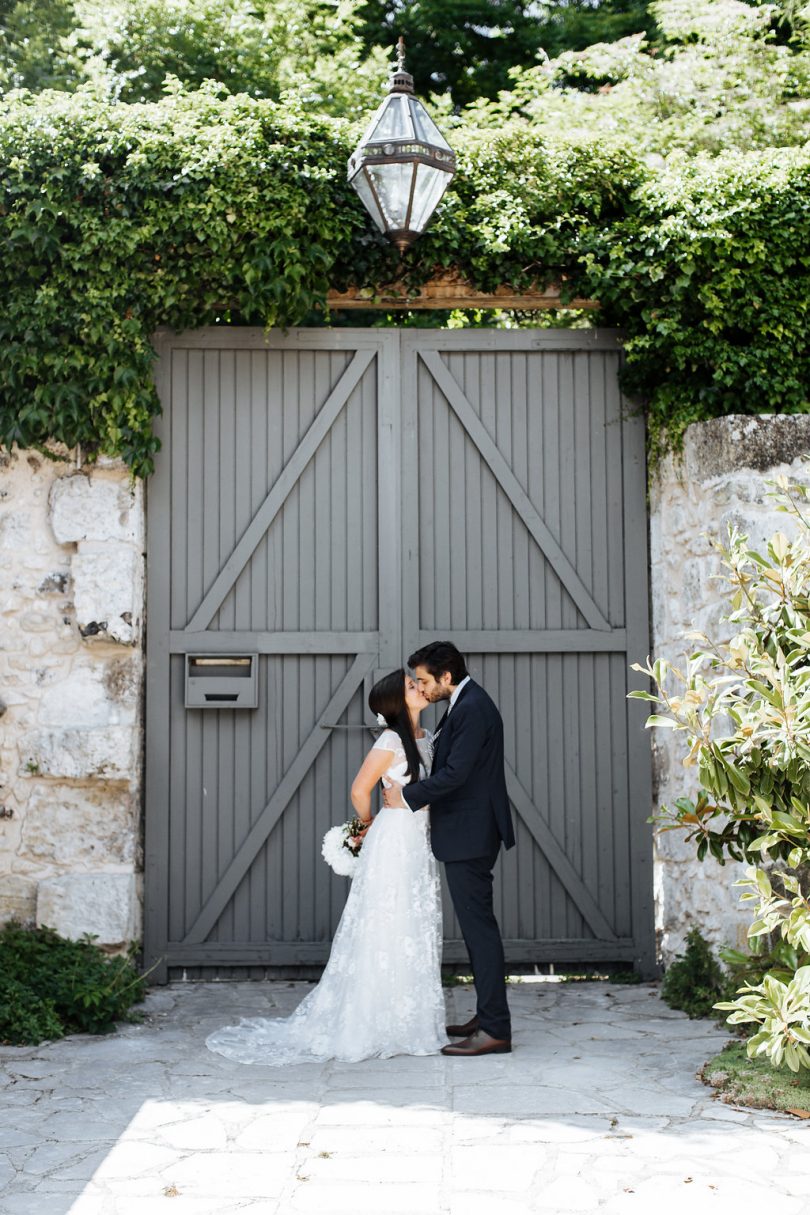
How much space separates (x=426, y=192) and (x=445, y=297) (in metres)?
0.76

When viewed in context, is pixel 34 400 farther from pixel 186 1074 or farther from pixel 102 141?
pixel 186 1074

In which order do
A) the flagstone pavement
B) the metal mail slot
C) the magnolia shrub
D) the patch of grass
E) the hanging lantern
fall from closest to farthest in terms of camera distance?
the flagstone pavement, the magnolia shrub, the patch of grass, the hanging lantern, the metal mail slot

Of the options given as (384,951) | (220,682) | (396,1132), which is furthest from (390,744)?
(396,1132)


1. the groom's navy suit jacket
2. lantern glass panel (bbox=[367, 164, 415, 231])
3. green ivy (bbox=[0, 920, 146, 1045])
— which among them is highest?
lantern glass panel (bbox=[367, 164, 415, 231])

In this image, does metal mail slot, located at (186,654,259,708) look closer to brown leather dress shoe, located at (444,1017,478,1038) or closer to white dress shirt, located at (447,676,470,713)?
white dress shirt, located at (447,676,470,713)

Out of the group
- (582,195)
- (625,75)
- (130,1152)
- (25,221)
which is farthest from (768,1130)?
(625,75)

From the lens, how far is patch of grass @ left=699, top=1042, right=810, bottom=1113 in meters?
4.16

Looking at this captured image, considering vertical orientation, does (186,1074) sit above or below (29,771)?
below

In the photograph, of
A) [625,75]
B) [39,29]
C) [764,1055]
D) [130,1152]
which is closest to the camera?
[130,1152]

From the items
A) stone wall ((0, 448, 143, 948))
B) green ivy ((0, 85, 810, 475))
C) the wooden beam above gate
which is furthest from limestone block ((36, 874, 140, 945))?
the wooden beam above gate

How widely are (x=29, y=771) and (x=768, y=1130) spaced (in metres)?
3.66

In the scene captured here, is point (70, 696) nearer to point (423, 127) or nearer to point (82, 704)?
point (82, 704)

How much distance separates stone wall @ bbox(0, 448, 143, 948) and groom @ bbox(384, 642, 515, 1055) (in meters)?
1.65

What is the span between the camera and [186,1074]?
4637mm
